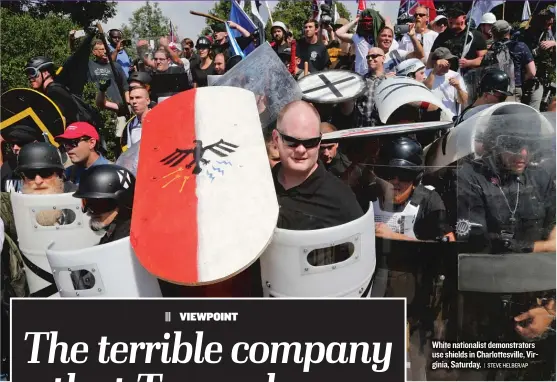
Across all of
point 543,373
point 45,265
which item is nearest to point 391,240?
point 543,373

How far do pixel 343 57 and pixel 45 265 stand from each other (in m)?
3.51

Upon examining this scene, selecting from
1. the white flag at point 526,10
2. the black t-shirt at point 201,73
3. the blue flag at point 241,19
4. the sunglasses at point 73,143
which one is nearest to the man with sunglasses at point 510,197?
the sunglasses at point 73,143

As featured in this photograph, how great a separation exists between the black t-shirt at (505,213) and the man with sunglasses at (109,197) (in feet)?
5.39

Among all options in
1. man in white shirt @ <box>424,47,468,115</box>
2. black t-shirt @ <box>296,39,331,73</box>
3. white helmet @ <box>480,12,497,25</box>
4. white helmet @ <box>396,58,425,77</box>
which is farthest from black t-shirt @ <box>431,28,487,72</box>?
black t-shirt @ <box>296,39,331,73</box>

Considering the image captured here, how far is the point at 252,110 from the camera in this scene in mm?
3000

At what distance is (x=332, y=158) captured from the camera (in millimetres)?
3361

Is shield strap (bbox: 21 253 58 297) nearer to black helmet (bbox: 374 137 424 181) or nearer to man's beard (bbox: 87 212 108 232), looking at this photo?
man's beard (bbox: 87 212 108 232)

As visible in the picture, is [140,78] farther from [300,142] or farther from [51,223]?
[300,142]

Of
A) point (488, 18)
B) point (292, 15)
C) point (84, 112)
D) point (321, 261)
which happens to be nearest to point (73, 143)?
point (84, 112)

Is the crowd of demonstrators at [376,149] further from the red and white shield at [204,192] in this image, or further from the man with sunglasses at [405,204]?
the red and white shield at [204,192]

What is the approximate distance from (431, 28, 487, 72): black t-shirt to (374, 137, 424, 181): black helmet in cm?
187

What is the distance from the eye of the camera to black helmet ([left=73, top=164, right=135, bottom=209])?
295 cm

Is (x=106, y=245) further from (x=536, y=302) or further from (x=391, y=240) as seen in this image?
(x=536, y=302)

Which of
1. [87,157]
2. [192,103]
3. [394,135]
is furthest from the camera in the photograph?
[87,157]
